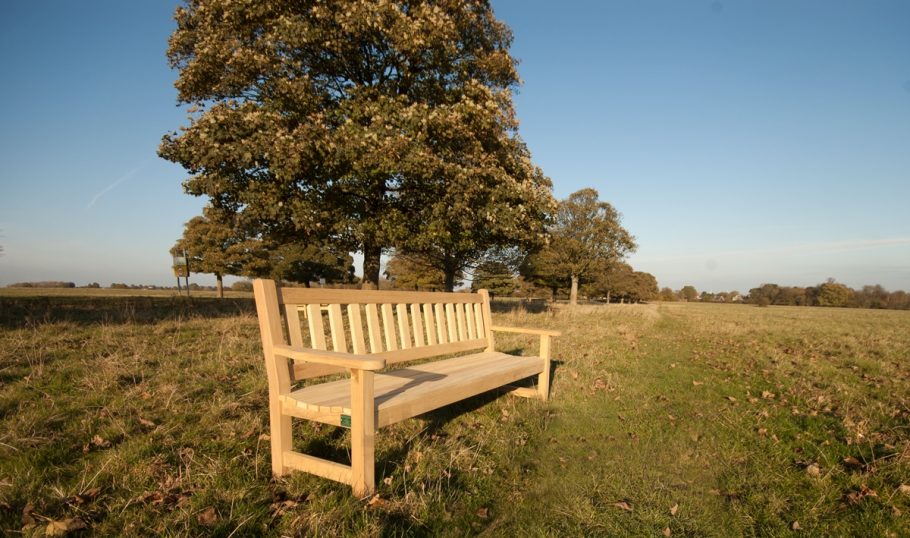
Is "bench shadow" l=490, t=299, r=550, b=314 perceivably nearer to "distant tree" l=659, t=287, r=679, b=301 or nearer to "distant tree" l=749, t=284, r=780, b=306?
"distant tree" l=749, t=284, r=780, b=306

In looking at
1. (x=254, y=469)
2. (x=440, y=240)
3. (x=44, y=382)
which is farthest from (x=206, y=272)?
(x=254, y=469)

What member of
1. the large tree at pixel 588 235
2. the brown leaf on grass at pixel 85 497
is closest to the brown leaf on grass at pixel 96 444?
the brown leaf on grass at pixel 85 497

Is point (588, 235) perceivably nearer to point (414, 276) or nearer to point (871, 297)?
point (414, 276)

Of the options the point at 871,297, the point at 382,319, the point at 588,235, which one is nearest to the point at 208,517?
the point at 382,319

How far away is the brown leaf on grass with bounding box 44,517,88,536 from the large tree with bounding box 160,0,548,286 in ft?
28.3

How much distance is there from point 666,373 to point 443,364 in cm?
458

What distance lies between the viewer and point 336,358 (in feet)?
8.63

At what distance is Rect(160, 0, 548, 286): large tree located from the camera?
1048 cm

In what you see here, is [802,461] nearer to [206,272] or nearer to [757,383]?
[757,383]

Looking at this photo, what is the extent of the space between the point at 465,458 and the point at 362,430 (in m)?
1.17

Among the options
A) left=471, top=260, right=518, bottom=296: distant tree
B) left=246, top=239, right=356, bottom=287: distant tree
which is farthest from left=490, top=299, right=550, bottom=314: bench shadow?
left=246, top=239, right=356, bottom=287: distant tree

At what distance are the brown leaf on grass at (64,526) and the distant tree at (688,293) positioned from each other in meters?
113

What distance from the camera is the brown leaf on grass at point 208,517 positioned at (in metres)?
2.51

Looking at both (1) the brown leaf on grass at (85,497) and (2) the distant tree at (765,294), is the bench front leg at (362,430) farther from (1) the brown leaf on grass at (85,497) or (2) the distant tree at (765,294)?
(2) the distant tree at (765,294)
